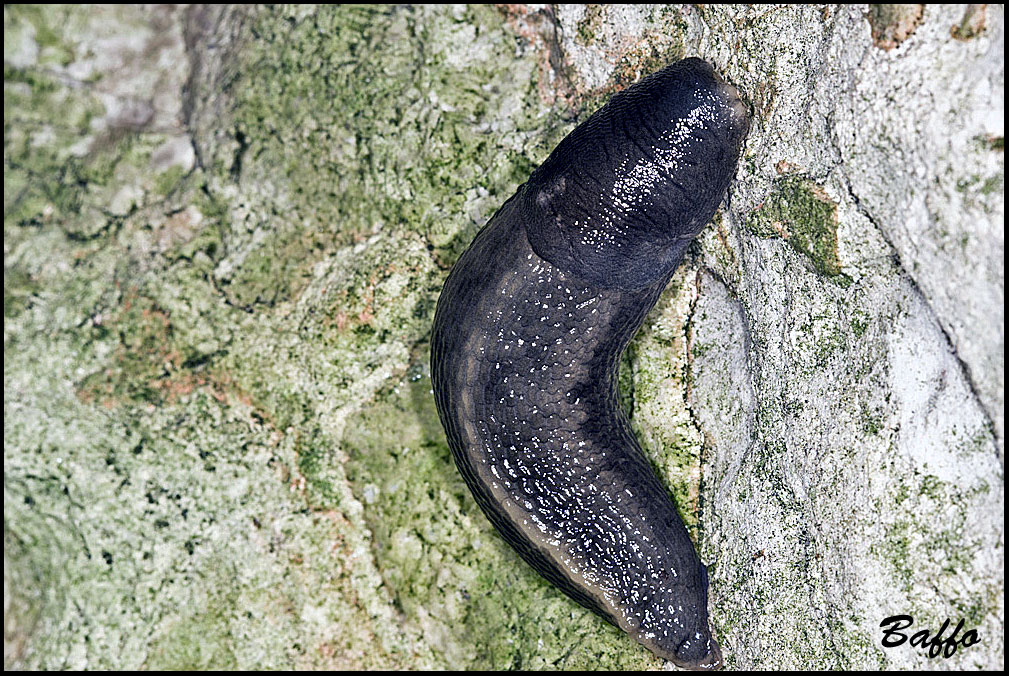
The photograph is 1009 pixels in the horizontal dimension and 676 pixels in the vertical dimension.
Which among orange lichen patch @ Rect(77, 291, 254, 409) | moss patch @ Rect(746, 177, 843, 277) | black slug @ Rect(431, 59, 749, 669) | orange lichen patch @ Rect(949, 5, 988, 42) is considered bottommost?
orange lichen patch @ Rect(77, 291, 254, 409)

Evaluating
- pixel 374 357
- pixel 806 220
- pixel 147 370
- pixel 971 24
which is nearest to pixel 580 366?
pixel 806 220

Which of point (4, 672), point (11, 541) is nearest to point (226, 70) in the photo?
point (11, 541)

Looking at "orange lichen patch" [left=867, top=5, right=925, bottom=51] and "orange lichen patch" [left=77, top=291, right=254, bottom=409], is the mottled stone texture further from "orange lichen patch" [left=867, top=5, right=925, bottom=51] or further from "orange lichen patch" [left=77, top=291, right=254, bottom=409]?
"orange lichen patch" [left=867, top=5, right=925, bottom=51]

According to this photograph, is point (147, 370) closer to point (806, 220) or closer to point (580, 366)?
point (580, 366)

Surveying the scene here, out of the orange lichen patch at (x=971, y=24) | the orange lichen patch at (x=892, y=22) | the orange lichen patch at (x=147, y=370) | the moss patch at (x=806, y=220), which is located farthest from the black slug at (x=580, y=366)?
the orange lichen patch at (x=147, y=370)

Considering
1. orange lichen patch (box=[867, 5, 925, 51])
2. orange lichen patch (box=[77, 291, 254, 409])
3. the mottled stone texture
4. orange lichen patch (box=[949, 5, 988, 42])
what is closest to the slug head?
the mottled stone texture

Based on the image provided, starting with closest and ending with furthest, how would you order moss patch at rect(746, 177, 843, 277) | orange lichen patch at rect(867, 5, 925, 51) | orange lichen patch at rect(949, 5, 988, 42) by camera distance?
orange lichen patch at rect(949, 5, 988, 42) → orange lichen patch at rect(867, 5, 925, 51) → moss patch at rect(746, 177, 843, 277)
